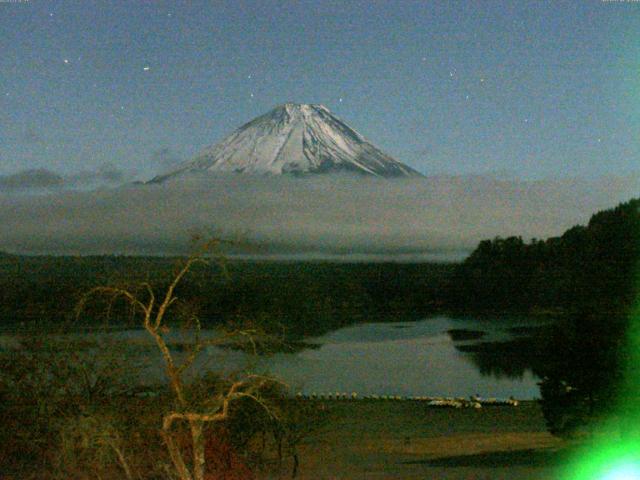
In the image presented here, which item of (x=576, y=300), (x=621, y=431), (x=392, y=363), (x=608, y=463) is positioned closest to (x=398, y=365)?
(x=392, y=363)

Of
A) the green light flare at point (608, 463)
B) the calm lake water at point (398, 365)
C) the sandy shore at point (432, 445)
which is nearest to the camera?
the green light flare at point (608, 463)

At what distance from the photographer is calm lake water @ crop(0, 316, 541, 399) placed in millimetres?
33059

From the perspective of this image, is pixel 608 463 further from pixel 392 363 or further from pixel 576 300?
pixel 576 300

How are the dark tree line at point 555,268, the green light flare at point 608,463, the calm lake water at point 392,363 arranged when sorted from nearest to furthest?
the green light flare at point 608,463 < the calm lake water at point 392,363 < the dark tree line at point 555,268

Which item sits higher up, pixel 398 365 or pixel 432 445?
pixel 432 445

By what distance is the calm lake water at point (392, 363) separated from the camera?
108 ft

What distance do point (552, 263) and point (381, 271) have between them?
23535 mm

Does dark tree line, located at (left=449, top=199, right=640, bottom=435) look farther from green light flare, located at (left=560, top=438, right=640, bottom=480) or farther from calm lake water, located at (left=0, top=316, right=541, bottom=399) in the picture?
calm lake water, located at (left=0, top=316, right=541, bottom=399)

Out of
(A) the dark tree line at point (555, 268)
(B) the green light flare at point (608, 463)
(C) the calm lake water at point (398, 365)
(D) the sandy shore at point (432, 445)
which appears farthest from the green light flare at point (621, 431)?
(A) the dark tree line at point (555, 268)

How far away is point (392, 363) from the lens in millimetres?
43031

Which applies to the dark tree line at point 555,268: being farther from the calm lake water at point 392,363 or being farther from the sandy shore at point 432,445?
the sandy shore at point 432,445

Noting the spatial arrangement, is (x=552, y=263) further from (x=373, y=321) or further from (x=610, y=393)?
(x=610, y=393)

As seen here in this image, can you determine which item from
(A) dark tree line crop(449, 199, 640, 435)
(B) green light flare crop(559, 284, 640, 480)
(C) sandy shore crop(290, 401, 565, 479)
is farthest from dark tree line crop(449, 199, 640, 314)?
(B) green light flare crop(559, 284, 640, 480)

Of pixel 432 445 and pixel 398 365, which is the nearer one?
pixel 432 445
